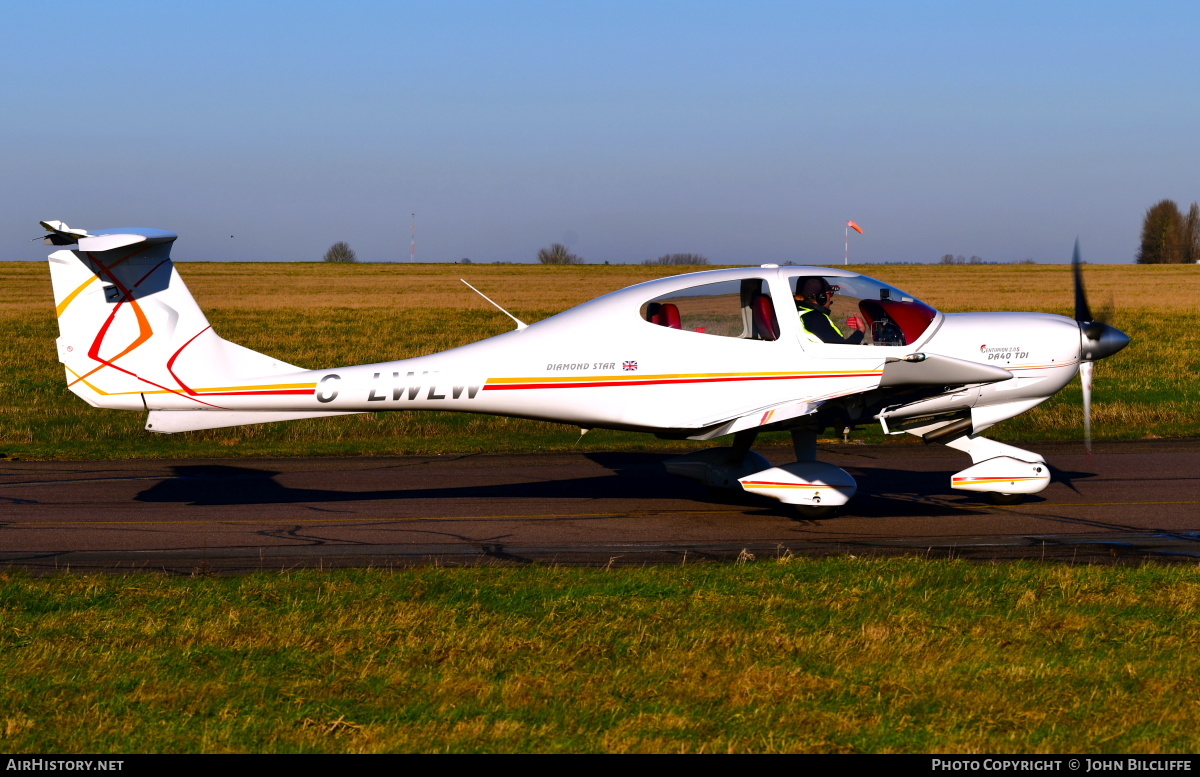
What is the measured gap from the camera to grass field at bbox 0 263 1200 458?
17.7 metres

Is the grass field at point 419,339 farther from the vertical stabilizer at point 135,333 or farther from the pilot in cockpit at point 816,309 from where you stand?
the vertical stabilizer at point 135,333

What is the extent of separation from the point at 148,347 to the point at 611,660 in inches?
274

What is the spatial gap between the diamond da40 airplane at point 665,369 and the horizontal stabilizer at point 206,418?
20 millimetres

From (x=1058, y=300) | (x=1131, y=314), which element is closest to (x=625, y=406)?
(x=1131, y=314)

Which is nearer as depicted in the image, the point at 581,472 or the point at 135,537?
the point at 135,537

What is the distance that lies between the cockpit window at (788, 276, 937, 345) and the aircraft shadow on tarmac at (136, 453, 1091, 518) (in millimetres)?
1926

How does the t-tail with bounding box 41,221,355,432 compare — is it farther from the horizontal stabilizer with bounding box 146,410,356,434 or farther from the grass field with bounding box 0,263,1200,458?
the grass field with bounding box 0,263,1200,458

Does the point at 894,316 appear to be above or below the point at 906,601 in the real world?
above

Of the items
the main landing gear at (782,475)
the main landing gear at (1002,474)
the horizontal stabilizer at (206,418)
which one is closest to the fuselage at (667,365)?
the horizontal stabilizer at (206,418)

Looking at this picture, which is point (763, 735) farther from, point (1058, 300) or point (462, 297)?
point (462, 297)

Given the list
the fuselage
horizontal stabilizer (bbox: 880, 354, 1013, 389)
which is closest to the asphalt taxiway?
the fuselage

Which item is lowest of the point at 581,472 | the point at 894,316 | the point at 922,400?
the point at 581,472
